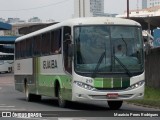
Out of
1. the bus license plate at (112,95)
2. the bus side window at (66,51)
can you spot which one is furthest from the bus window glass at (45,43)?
the bus license plate at (112,95)

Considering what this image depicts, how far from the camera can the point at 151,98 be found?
27.2m

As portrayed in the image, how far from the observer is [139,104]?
946 inches

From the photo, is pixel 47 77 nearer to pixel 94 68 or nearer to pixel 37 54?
pixel 37 54

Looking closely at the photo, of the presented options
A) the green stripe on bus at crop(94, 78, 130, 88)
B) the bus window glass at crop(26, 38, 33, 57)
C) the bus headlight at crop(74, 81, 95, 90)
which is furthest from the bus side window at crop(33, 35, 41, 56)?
the green stripe on bus at crop(94, 78, 130, 88)

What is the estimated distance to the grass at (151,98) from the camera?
23.2 m

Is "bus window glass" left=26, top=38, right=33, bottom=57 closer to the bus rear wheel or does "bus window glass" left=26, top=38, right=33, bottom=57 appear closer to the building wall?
the bus rear wheel

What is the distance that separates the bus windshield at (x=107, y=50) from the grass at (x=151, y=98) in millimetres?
3403

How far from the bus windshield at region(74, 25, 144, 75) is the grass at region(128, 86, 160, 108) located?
134 inches

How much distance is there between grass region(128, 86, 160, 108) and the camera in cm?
2324

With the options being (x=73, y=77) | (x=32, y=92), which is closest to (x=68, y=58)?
(x=73, y=77)

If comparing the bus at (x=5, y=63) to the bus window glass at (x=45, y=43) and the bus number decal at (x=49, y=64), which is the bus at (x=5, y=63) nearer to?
the bus window glass at (x=45, y=43)

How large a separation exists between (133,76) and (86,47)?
191cm

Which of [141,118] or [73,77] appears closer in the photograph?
[141,118]

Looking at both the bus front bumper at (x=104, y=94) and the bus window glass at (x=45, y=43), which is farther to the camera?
the bus window glass at (x=45, y=43)
